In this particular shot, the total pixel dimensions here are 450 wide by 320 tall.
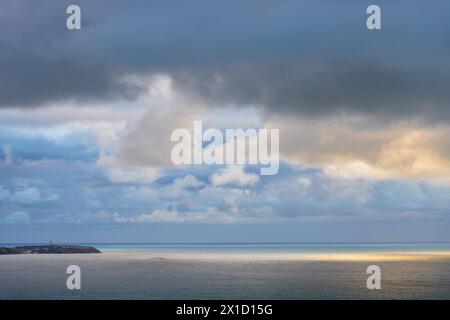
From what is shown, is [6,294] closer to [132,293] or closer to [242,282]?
[132,293]

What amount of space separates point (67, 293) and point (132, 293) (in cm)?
1414

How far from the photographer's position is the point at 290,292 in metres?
125

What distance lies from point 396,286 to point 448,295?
19075 mm

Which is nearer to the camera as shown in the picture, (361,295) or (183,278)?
(361,295)
